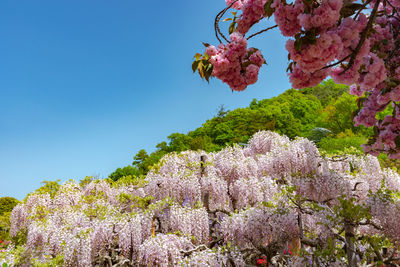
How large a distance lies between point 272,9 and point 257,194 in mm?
5607

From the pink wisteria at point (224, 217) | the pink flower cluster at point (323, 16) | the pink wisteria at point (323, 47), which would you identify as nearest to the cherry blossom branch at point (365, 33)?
the pink wisteria at point (323, 47)

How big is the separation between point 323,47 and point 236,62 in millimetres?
921

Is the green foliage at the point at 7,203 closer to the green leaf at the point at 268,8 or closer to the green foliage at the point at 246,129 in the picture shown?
the green foliage at the point at 246,129

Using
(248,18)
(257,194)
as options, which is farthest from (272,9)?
(257,194)

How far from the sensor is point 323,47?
1.84m

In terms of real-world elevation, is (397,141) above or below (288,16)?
below

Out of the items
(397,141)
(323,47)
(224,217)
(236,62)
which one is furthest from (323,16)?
(224,217)

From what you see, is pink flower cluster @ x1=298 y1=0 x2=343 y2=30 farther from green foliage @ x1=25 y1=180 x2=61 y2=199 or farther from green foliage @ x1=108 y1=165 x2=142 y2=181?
green foliage @ x1=108 y1=165 x2=142 y2=181

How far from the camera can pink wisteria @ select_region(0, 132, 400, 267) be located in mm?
4859

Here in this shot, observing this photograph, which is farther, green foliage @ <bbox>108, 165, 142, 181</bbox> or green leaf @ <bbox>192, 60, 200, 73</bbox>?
green foliage @ <bbox>108, 165, 142, 181</bbox>

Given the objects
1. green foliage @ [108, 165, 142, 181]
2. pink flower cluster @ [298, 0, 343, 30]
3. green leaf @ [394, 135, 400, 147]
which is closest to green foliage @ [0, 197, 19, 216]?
green foliage @ [108, 165, 142, 181]

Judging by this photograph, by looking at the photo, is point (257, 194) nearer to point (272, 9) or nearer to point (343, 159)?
point (343, 159)

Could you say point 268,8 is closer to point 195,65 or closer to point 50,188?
point 195,65

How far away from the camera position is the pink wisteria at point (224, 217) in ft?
15.9
